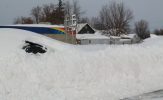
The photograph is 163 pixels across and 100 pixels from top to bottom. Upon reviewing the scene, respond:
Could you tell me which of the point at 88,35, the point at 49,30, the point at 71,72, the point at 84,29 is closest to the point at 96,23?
the point at 84,29

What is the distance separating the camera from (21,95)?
940 cm

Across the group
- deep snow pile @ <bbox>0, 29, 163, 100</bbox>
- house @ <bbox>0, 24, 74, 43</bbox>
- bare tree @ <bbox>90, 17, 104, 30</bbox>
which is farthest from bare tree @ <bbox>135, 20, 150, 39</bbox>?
deep snow pile @ <bbox>0, 29, 163, 100</bbox>

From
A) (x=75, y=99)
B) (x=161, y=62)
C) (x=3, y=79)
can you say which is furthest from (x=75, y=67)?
(x=161, y=62)

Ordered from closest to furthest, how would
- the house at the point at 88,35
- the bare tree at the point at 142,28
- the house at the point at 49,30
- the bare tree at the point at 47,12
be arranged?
1. the house at the point at 49,30
2. the house at the point at 88,35
3. the bare tree at the point at 47,12
4. the bare tree at the point at 142,28

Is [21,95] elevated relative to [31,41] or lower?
lower

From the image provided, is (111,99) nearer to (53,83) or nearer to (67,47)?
(53,83)

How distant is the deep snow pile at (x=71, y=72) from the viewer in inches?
383

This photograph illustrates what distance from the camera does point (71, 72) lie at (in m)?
10.6

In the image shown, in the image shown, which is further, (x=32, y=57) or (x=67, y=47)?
(x=67, y=47)

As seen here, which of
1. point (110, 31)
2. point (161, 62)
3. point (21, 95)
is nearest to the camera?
point (21, 95)

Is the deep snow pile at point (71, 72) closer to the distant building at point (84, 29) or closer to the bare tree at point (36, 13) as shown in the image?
the distant building at point (84, 29)

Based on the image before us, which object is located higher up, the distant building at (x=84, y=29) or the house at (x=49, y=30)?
the house at (x=49, y=30)

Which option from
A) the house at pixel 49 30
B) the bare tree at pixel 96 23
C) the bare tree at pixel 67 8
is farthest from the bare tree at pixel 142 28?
the house at pixel 49 30

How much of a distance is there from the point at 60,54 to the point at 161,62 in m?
3.97
